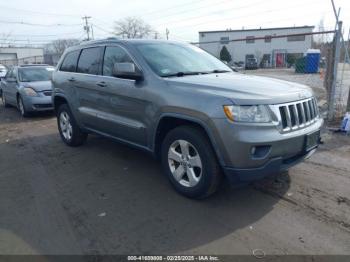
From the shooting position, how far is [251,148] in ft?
10.3

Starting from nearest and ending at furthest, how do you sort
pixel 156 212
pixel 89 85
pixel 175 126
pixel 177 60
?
pixel 156 212, pixel 175 126, pixel 177 60, pixel 89 85

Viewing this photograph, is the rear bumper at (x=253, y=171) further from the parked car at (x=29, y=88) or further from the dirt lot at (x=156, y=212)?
the parked car at (x=29, y=88)

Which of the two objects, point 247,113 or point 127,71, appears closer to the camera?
point 247,113

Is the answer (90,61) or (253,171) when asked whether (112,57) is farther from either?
(253,171)

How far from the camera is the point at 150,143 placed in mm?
4105

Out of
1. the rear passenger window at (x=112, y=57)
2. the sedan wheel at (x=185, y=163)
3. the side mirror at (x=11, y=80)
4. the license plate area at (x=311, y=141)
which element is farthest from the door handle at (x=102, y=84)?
the side mirror at (x=11, y=80)

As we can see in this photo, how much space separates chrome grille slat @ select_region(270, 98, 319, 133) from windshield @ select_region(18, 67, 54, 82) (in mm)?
8858

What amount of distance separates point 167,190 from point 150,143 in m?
0.64

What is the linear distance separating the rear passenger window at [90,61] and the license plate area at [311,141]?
3.23 metres

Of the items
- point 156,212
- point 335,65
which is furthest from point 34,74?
point 335,65

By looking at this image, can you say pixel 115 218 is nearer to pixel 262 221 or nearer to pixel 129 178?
pixel 129 178

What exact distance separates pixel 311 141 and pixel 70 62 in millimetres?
4457

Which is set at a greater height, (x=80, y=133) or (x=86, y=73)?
(x=86, y=73)

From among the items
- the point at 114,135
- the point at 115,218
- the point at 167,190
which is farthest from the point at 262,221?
the point at 114,135
